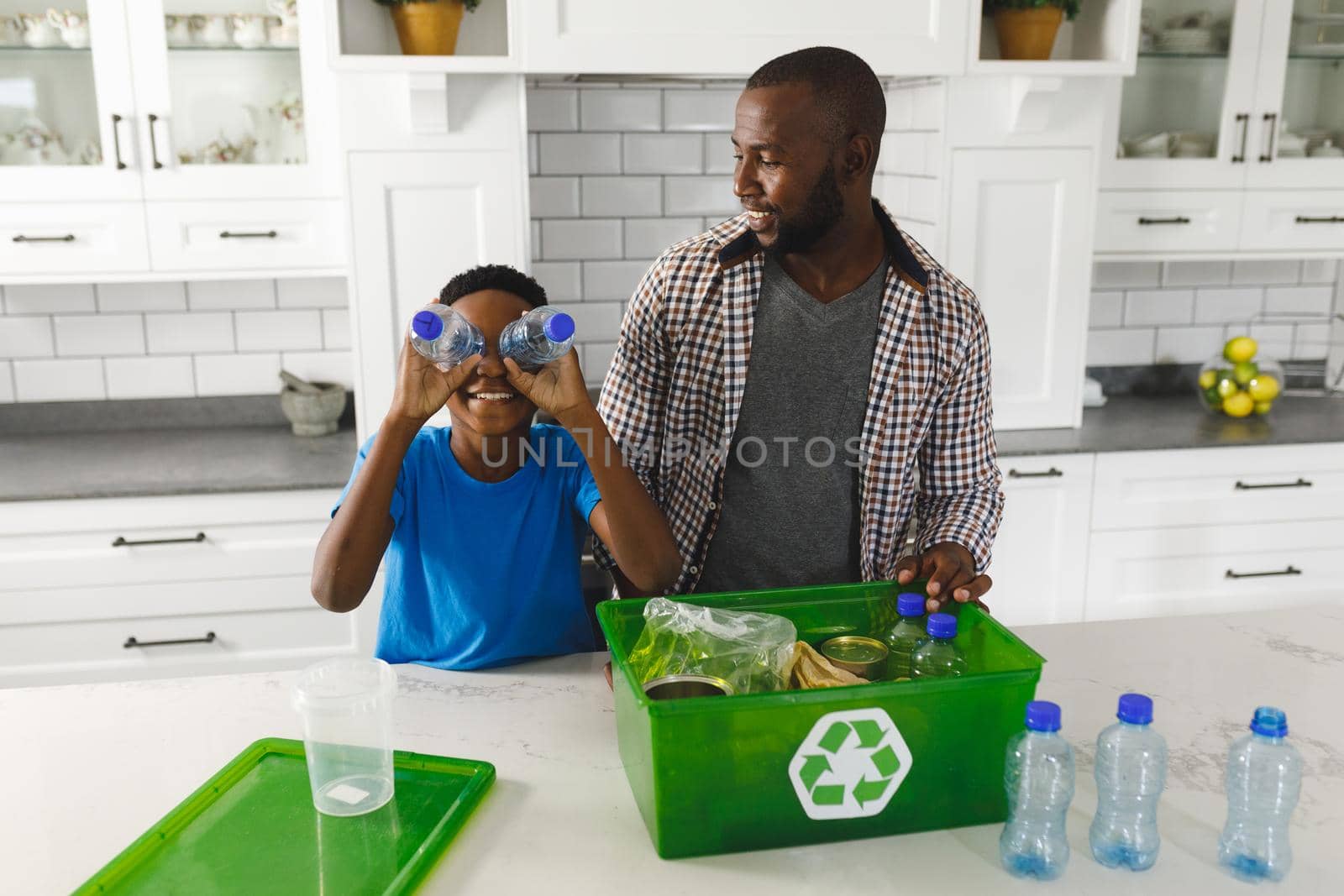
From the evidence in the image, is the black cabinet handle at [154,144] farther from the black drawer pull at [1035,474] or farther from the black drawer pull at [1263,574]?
the black drawer pull at [1263,574]

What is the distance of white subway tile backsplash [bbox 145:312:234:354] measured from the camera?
2908 mm

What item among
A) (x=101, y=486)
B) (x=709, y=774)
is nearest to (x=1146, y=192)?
(x=709, y=774)

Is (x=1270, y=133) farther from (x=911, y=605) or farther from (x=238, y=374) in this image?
(x=238, y=374)

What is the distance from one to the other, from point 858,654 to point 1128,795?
30 centimetres

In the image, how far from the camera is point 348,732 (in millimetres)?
1103

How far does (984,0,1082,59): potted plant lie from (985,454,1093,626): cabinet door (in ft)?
3.06

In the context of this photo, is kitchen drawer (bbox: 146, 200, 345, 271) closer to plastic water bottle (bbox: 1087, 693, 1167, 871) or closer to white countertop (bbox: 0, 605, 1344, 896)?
white countertop (bbox: 0, 605, 1344, 896)

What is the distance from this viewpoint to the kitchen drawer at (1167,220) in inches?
111

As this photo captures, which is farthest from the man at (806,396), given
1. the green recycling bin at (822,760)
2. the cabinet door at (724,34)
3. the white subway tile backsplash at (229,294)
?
the white subway tile backsplash at (229,294)

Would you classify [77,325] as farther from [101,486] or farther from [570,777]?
[570,777]

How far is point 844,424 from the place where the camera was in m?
1.65

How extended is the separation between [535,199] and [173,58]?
870 mm

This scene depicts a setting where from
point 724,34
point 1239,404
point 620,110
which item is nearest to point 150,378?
point 620,110

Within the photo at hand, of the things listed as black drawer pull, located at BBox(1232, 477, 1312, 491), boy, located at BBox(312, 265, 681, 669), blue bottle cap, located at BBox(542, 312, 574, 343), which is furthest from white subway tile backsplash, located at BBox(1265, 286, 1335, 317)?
blue bottle cap, located at BBox(542, 312, 574, 343)
